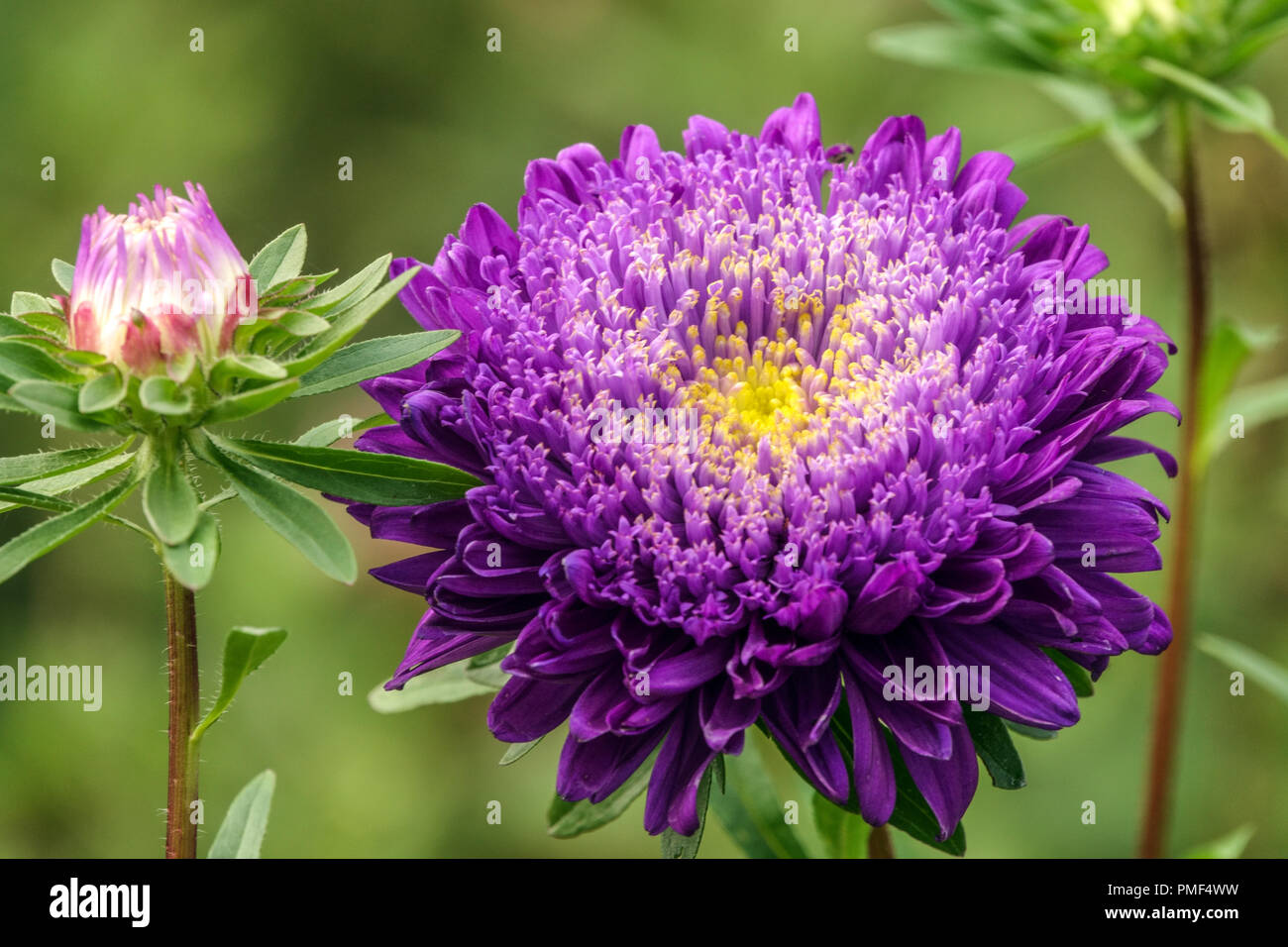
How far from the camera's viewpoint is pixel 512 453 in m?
1.44

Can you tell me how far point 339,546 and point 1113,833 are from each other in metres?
2.70

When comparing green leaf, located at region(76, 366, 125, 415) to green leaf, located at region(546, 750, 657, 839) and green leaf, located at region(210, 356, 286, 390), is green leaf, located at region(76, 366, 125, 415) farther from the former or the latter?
green leaf, located at region(546, 750, 657, 839)

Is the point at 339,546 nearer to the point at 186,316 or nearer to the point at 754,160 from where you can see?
the point at 186,316

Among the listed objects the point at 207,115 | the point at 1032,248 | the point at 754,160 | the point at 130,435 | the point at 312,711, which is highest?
the point at 207,115

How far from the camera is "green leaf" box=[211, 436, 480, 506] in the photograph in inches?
53.8

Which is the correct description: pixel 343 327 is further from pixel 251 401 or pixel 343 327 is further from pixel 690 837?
pixel 690 837

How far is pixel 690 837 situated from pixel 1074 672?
0.52 m

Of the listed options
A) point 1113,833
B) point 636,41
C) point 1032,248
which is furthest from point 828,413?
point 636,41

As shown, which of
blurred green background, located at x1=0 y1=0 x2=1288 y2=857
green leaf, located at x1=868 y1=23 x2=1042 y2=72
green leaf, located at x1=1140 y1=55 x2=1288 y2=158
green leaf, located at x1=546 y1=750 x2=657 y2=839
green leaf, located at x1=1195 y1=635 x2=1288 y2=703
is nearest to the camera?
green leaf, located at x1=546 y1=750 x2=657 y2=839

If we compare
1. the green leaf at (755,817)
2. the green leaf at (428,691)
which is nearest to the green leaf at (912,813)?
the green leaf at (755,817)

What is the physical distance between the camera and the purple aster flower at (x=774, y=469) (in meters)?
1.36

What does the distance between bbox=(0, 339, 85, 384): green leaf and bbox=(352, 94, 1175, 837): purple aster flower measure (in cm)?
34

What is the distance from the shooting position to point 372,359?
1408 mm

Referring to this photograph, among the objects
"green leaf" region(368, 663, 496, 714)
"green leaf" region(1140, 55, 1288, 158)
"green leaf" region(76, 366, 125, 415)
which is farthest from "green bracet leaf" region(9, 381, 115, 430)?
"green leaf" region(1140, 55, 1288, 158)
